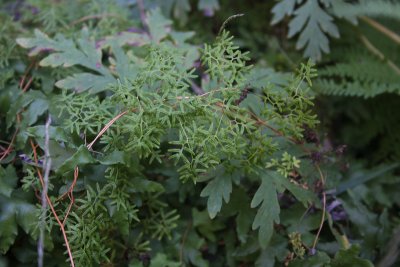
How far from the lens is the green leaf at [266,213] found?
4.15ft

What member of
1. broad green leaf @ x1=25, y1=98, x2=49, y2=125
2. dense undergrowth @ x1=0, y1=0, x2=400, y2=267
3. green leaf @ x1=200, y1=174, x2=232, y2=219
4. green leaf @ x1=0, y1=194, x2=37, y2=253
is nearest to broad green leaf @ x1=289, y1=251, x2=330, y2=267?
dense undergrowth @ x1=0, y1=0, x2=400, y2=267

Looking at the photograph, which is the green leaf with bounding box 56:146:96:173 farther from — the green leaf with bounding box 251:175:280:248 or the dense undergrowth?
the green leaf with bounding box 251:175:280:248

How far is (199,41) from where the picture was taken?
203 centimetres

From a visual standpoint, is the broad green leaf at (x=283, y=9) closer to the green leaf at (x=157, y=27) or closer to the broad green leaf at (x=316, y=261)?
the green leaf at (x=157, y=27)

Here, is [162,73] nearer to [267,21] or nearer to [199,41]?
[199,41]

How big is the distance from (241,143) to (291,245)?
→ 0.44 meters

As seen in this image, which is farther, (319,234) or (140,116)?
(319,234)

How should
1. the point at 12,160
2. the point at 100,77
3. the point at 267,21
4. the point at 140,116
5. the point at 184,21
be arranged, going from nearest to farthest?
the point at 140,116 → the point at 12,160 → the point at 100,77 → the point at 184,21 → the point at 267,21

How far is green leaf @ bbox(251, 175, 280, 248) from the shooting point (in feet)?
4.15

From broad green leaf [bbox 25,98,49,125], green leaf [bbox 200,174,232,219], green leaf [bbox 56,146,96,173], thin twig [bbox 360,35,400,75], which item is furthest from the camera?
thin twig [bbox 360,35,400,75]

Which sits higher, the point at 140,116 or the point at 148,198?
the point at 140,116

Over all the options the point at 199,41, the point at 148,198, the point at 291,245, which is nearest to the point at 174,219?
the point at 148,198

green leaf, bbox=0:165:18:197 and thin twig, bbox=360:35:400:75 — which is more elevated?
thin twig, bbox=360:35:400:75

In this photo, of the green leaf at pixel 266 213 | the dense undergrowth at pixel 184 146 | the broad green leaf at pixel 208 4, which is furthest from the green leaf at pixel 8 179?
the broad green leaf at pixel 208 4
